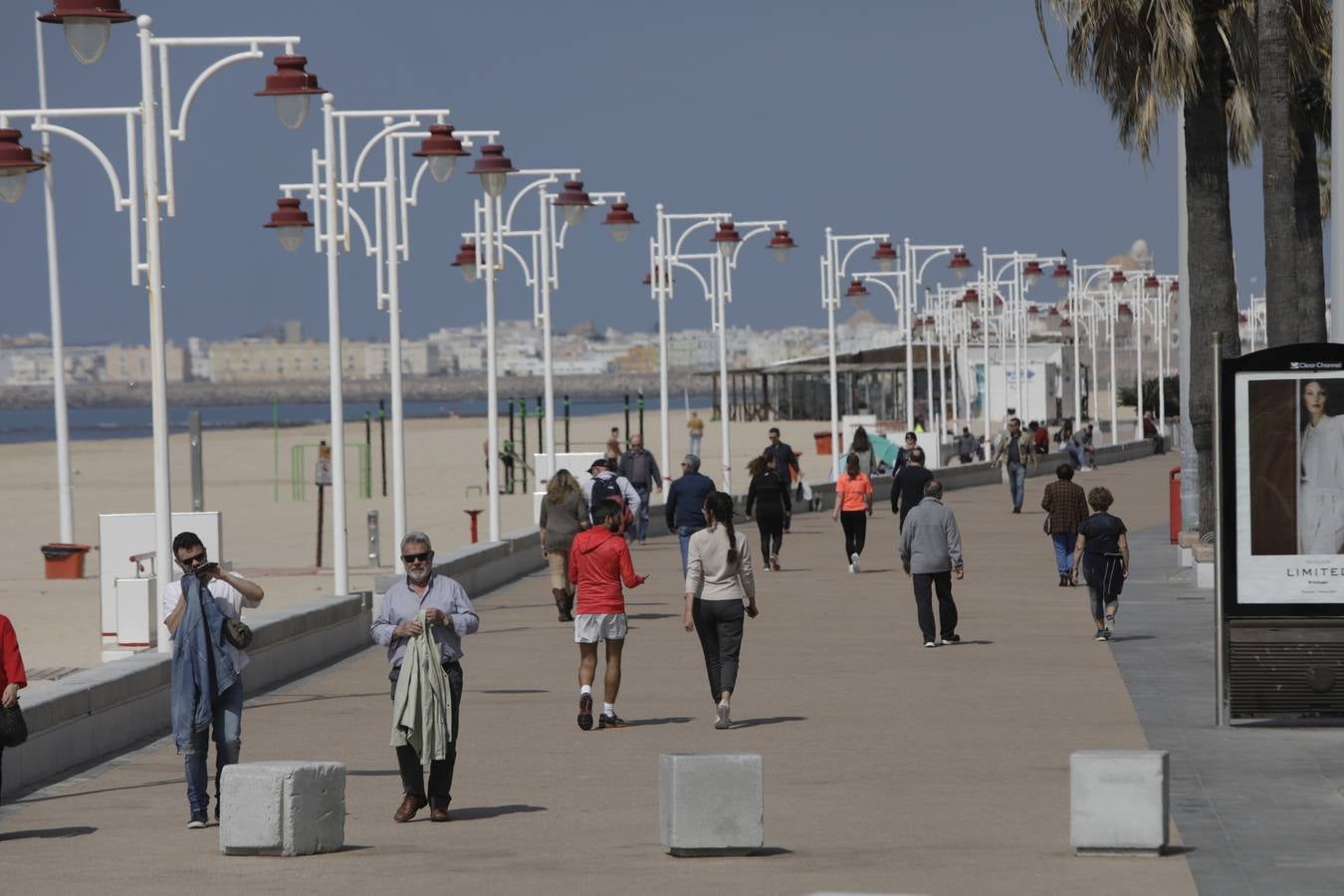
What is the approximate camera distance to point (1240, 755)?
13094 mm

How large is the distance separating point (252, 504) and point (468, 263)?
63.1ft

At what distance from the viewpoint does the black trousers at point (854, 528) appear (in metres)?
27.4

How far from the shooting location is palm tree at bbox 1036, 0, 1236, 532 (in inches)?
945

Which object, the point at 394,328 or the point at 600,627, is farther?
the point at 394,328

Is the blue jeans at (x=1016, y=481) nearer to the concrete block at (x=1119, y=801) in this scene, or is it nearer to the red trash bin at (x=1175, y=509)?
the red trash bin at (x=1175, y=509)

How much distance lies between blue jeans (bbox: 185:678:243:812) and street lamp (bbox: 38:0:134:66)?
4662mm

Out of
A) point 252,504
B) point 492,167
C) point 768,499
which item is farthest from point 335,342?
point 252,504

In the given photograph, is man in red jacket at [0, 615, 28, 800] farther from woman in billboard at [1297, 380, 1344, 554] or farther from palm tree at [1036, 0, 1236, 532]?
palm tree at [1036, 0, 1236, 532]

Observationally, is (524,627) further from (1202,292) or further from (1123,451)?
(1123,451)

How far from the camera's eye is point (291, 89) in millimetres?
17031

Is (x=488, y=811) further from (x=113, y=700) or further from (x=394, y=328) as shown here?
(x=394, y=328)

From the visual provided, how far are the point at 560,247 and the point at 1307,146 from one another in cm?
1169

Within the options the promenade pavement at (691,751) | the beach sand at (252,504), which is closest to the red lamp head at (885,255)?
the beach sand at (252,504)

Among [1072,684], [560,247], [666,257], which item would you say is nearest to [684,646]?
[1072,684]
